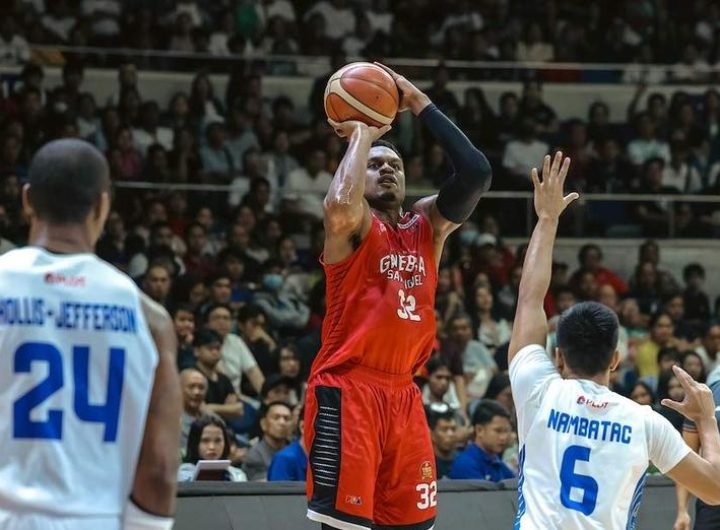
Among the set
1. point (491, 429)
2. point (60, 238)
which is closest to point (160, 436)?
point (60, 238)

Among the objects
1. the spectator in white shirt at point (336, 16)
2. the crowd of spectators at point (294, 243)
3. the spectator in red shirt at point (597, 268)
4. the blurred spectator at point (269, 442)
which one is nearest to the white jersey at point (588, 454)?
the crowd of spectators at point (294, 243)

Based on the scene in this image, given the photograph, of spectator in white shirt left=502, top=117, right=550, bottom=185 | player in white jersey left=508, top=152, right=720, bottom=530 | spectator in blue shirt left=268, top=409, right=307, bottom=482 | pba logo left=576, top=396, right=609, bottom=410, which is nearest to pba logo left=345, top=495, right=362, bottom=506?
player in white jersey left=508, top=152, right=720, bottom=530

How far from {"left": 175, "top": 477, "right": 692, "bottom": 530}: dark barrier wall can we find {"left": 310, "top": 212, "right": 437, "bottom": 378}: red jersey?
206cm

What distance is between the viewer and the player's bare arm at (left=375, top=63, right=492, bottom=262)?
20.7 feet

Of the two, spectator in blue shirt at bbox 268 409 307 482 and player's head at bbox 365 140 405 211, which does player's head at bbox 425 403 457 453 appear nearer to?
spectator in blue shirt at bbox 268 409 307 482

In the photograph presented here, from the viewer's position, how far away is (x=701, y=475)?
4.57 meters

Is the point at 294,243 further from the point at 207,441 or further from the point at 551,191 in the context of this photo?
the point at 551,191

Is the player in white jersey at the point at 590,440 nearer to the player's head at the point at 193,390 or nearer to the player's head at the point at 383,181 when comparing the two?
the player's head at the point at 383,181

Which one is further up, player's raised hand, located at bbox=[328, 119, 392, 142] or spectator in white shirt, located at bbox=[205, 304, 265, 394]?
player's raised hand, located at bbox=[328, 119, 392, 142]

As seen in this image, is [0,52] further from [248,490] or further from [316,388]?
[316,388]

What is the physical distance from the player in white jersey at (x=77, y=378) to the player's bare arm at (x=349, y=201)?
2.37 metres

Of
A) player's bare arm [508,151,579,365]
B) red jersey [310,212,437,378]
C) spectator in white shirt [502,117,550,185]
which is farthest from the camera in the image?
spectator in white shirt [502,117,550,185]

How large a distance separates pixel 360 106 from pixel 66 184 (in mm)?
2937

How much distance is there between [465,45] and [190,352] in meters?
9.03
